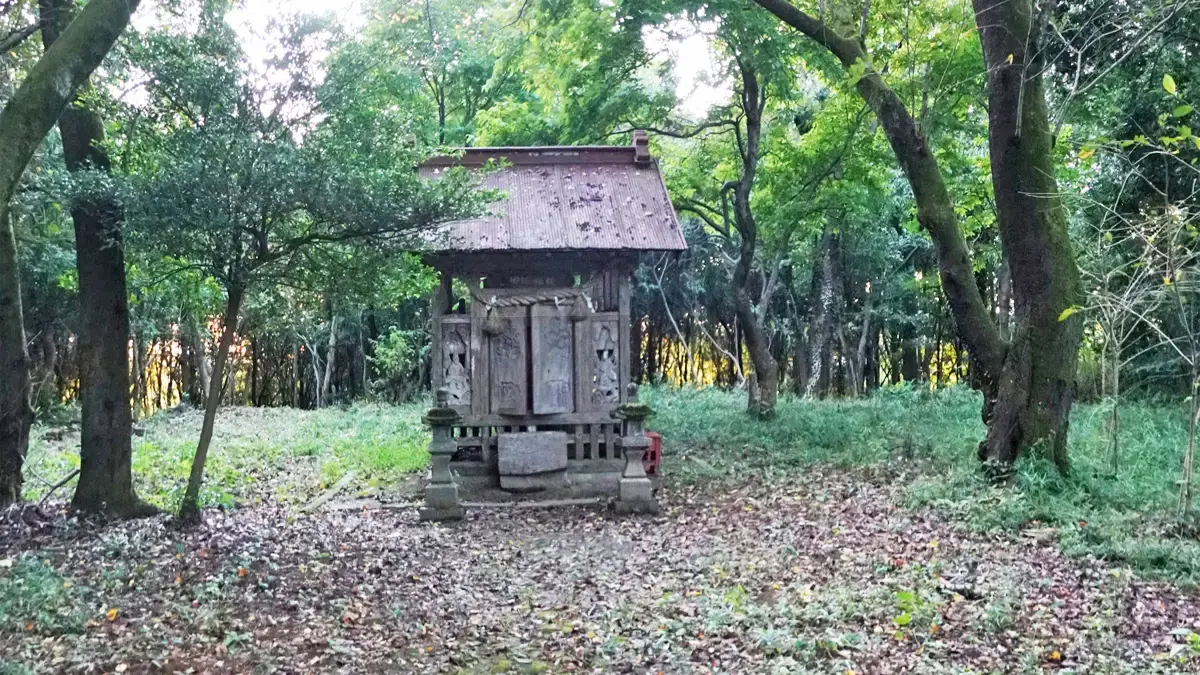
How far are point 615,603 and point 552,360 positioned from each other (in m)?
4.42

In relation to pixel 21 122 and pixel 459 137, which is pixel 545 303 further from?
pixel 459 137

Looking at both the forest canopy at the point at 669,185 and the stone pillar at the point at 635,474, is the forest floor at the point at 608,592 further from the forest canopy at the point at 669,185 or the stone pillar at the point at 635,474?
the forest canopy at the point at 669,185

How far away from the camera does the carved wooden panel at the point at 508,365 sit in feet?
33.9

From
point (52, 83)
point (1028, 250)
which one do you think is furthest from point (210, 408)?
point (1028, 250)

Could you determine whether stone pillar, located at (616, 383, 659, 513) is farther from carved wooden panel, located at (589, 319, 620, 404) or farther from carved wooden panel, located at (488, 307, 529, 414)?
carved wooden panel, located at (488, 307, 529, 414)

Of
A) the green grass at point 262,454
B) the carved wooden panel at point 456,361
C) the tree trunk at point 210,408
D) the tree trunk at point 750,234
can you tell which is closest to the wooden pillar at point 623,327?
the carved wooden panel at point 456,361

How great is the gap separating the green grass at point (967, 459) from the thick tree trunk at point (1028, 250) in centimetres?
40

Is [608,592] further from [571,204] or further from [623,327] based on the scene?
[571,204]

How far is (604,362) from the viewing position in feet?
33.9

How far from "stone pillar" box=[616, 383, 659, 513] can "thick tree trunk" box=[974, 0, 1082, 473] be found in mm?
3519

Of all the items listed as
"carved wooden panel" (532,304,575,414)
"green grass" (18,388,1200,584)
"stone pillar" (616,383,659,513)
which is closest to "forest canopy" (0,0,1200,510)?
"green grass" (18,388,1200,584)

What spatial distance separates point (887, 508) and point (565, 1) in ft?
27.3

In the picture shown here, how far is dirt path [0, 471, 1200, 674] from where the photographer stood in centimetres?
471

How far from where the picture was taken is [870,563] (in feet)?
20.6
